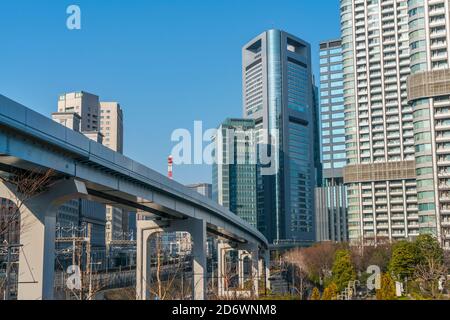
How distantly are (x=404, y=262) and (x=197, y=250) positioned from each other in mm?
24685

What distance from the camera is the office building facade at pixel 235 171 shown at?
164 meters

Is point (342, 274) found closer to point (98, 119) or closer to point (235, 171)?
point (235, 171)

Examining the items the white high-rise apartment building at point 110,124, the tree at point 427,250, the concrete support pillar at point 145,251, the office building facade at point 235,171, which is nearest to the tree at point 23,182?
the concrete support pillar at point 145,251

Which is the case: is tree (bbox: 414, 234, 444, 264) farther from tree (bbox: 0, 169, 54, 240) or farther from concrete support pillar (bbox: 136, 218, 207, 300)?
A: tree (bbox: 0, 169, 54, 240)

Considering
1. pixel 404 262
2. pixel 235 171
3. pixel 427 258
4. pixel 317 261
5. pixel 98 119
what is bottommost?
pixel 317 261

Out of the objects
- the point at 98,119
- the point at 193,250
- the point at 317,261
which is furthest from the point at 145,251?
the point at 98,119

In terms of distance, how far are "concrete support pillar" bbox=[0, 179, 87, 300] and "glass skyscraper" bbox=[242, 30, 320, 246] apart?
140 metres

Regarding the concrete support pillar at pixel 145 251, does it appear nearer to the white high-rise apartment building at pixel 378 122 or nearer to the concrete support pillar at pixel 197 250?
the concrete support pillar at pixel 197 250

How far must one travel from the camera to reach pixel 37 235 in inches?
936

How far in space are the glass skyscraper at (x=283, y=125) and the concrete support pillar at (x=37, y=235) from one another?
458ft

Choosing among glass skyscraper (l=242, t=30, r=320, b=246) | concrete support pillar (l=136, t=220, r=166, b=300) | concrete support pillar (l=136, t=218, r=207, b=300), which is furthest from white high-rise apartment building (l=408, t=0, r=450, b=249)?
glass skyscraper (l=242, t=30, r=320, b=246)

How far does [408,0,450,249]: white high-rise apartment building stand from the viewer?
76375 millimetres

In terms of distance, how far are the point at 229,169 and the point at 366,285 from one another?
10137cm
